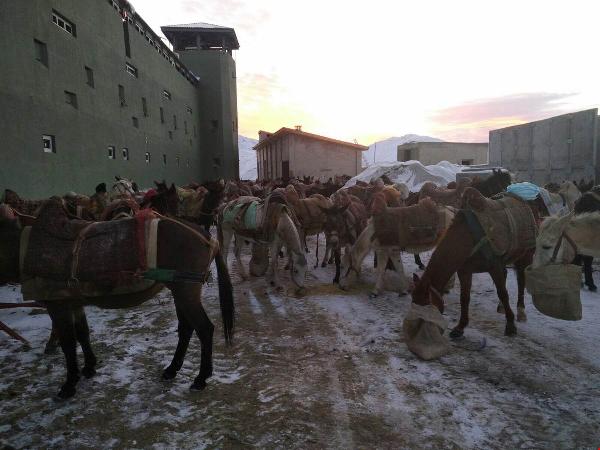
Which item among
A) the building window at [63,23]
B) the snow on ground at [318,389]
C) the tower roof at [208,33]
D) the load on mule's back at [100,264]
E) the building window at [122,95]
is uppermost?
the tower roof at [208,33]

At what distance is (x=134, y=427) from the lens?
336 centimetres

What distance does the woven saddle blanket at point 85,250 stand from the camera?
3633 mm

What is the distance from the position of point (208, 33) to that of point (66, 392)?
4405 cm

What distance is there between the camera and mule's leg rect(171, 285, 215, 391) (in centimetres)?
385

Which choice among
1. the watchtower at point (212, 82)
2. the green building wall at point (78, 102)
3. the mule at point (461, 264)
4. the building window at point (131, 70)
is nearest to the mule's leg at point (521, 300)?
the mule at point (461, 264)

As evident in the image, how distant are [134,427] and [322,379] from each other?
2.00m

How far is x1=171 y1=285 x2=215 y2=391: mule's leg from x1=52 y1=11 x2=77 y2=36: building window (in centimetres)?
1514

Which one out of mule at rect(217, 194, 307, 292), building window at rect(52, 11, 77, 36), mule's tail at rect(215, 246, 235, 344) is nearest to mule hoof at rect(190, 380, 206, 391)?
mule's tail at rect(215, 246, 235, 344)

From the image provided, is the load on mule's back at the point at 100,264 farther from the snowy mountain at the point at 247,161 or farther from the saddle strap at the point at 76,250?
the snowy mountain at the point at 247,161

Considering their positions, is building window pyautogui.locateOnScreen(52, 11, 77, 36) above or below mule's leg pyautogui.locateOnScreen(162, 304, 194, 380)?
above

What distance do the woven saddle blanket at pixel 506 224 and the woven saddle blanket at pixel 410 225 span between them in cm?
159

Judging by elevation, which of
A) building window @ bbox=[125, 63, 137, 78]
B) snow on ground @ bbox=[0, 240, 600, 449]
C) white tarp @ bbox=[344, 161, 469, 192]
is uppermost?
Answer: building window @ bbox=[125, 63, 137, 78]

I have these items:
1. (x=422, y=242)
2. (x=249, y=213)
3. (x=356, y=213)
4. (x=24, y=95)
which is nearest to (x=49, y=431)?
(x=249, y=213)

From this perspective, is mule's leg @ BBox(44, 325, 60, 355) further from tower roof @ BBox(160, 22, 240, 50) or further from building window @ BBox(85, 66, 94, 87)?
tower roof @ BBox(160, 22, 240, 50)
